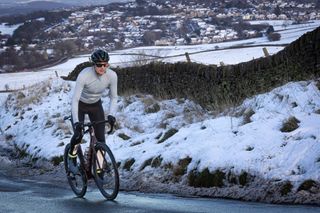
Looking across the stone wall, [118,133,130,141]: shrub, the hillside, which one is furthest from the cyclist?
the stone wall

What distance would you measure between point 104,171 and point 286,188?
2575 millimetres

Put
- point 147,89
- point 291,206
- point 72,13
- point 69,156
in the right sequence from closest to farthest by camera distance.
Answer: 1. point 291,206
2. point 69,156
3. point 147,89
4. point 72,13

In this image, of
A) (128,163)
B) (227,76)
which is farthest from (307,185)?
(227,76)

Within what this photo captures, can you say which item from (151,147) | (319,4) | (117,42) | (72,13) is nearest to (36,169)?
(151,147)

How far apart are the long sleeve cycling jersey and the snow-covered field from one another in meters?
2.23

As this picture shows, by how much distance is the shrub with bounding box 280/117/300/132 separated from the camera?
10.2 metres

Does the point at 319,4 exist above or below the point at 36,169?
above

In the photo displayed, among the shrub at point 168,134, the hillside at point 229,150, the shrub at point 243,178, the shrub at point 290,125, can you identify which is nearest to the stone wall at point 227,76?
the hillside at point 229,150

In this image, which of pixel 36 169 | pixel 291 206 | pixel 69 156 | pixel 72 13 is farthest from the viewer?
pixel 72 13

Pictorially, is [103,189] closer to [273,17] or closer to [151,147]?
[151,147]

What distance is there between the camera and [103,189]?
8.84 meters

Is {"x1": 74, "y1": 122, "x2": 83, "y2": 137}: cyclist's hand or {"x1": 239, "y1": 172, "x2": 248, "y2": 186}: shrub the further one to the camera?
{"x1": 239, "y1": 172, "x2": 248, "y2": 186}: shrub

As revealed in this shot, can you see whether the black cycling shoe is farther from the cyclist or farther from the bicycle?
the cyclist

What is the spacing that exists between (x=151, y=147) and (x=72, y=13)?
75158 mm
